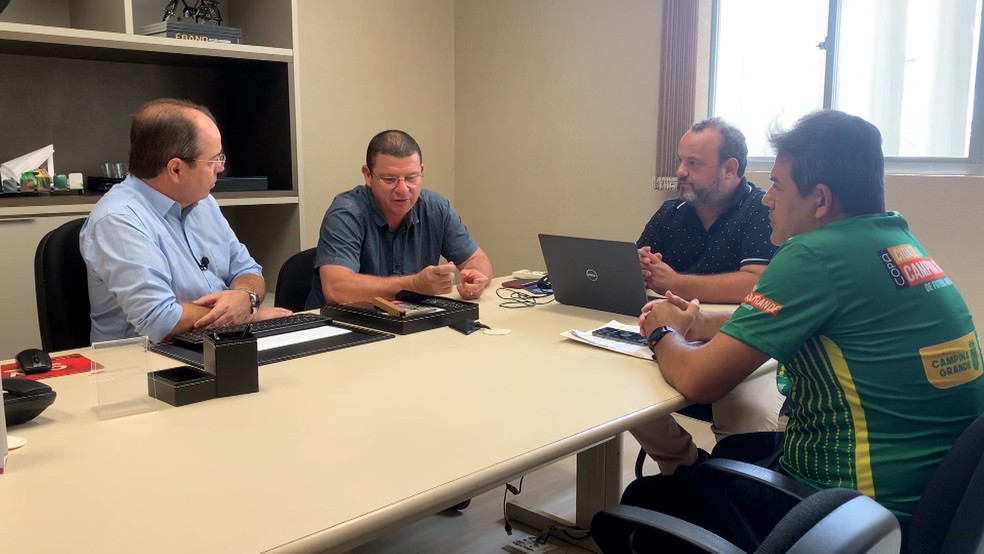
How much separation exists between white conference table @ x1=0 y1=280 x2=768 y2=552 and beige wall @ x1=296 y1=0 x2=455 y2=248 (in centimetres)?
246

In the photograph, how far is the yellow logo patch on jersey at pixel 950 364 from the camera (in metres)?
1.39

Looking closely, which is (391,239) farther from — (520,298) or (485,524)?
(485,524)

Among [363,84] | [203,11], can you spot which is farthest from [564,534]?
[363,84]

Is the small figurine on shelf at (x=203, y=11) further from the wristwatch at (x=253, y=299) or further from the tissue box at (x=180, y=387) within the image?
the tissue box at (x=180, y=387)

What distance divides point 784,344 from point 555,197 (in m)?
3.03

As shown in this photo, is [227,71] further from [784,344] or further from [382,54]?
[784,344]

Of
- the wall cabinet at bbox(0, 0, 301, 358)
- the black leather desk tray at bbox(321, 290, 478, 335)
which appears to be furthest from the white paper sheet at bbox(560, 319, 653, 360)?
the wall cabinet at bbox(0, 0, 301, 358)

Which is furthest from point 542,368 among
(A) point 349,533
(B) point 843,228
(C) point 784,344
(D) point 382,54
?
(D) point 382,54

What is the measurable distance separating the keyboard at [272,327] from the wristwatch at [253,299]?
0.40 ft

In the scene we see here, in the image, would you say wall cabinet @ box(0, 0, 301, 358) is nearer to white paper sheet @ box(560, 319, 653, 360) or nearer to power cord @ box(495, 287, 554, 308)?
power cord @ box(495, 287, 554, 308)

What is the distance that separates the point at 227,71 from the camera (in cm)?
367

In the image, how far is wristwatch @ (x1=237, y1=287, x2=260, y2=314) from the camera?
2218mm

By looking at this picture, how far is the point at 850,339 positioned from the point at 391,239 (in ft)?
5.80

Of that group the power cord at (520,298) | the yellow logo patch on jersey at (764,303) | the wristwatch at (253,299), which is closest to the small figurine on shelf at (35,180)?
the wristwatch at (253,299)
